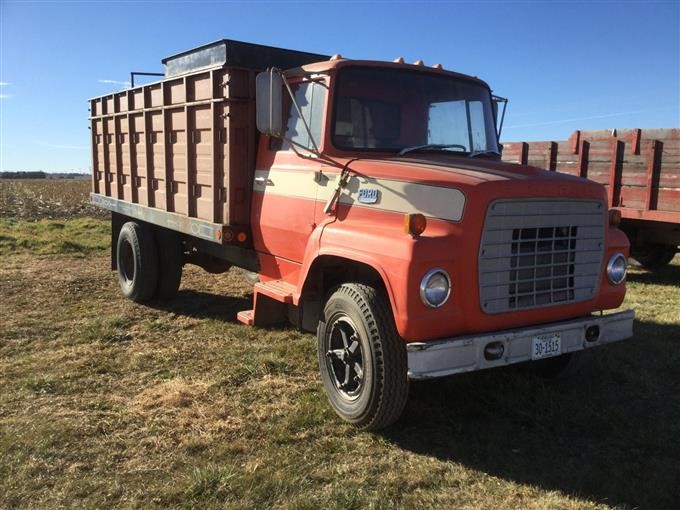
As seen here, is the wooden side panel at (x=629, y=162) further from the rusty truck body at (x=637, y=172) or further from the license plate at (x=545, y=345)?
the license plate at (x=545, y=345)

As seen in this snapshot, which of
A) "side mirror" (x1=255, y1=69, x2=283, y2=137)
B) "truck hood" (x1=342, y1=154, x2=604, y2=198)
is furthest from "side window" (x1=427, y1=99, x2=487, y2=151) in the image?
"side mirror" (x1=255, y1=69, x2=283, y2=137)

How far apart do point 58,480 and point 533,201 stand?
324cm

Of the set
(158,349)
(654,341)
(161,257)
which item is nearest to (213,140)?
(158,349)

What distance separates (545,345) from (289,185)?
2.31 meters

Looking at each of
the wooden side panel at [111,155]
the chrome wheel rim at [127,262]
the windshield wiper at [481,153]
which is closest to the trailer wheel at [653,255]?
the windshield wiper at [481,153]

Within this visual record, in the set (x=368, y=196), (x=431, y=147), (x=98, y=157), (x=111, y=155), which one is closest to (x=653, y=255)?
(x=431, y=147)

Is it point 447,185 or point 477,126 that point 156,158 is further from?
point 447,185

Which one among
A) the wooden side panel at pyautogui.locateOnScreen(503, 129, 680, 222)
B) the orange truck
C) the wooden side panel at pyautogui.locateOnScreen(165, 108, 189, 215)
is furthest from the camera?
the wooden side panel at pyautogui.locateOnScreen(503, 129, 680, 222)

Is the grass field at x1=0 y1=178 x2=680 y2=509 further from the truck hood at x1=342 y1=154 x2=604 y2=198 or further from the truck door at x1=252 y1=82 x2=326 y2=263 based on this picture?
the truck hood at x1=342 y1=154 x2=604 y2=198

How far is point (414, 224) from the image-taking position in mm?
3371

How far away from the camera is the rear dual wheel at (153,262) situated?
7250mm

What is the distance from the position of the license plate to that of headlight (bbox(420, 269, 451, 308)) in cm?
68

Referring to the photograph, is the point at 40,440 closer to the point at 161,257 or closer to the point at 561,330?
the point at 561,330

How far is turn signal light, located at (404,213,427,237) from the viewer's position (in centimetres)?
337
